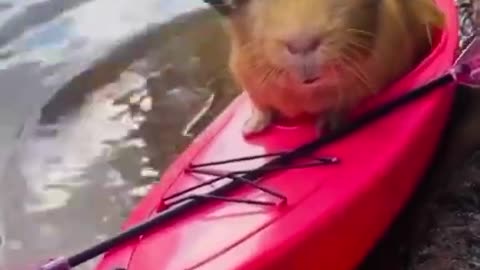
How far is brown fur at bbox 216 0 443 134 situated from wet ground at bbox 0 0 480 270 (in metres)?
0.21

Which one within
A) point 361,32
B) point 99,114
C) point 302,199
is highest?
point 361,32

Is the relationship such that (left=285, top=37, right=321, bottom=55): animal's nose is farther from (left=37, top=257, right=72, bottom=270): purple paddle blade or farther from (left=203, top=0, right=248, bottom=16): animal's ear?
(left=37, top=257, right=72, bottom=270): purple paddle blade

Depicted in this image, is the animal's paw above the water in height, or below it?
above

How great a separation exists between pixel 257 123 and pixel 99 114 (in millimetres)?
608

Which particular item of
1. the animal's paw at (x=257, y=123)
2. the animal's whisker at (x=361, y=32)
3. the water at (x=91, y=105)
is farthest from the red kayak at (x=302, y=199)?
the water at (x=91, y=105)

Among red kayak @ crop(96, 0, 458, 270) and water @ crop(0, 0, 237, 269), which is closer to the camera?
red kayak @ crop(96, 0, 458, 270)

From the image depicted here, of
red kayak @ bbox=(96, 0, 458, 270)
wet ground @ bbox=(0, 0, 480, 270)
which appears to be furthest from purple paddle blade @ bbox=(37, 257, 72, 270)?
wet ground @ bbox=(0, 0, 480, 270)

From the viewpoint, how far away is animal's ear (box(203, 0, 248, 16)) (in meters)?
1.12

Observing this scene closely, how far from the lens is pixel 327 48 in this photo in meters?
1.05

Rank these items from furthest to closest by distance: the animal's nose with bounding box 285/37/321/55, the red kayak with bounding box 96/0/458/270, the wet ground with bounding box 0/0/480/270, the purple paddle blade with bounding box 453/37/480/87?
the wet ground with bounding box 0/0/480/270, the purple paddle blade with bounding box 453/37/480/87, the red kayak with bounding box 96/0/458/270, the animal's nose with bounding box 285/37/321/55

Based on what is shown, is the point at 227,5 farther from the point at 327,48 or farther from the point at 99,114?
the point at 99,114

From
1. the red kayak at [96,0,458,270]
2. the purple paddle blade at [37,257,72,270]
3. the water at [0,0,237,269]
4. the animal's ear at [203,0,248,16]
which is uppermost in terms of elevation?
the animal's ear at [203,0,248,16]

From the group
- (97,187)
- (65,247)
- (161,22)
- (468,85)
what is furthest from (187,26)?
(468,85)

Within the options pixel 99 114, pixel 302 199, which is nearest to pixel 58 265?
pixel 302 199
